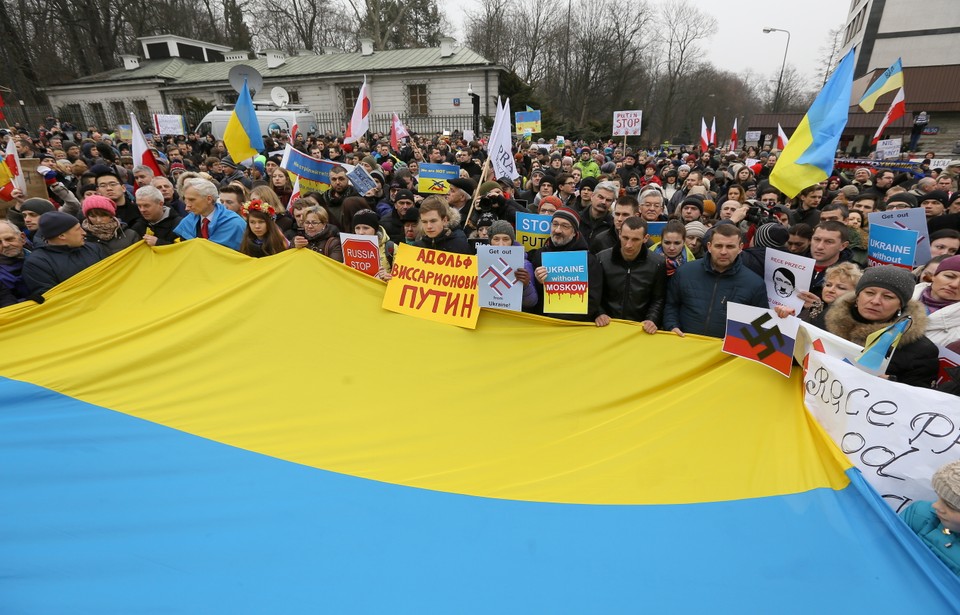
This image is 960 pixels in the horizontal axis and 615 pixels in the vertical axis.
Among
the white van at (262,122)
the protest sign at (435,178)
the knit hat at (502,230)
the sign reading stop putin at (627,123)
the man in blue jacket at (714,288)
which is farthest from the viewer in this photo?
the white van at (262,122)

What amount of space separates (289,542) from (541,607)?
131 centimetres

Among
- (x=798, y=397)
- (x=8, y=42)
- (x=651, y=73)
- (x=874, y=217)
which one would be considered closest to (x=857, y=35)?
(x=651, y=73)

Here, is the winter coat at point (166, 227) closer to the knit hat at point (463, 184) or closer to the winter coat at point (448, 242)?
the winter coat at point (448, 242)

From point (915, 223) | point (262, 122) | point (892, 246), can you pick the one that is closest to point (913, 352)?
point (892, 246)

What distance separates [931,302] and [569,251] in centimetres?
252

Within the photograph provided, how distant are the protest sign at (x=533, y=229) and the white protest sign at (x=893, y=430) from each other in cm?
307

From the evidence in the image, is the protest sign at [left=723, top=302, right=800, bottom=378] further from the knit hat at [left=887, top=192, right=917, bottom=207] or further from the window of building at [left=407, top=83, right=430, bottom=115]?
the window of building at [left=407, top=83, right=430, bottom=115]

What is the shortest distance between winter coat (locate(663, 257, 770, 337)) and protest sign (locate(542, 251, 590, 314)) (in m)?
0.74

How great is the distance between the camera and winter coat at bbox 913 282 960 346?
120 inches

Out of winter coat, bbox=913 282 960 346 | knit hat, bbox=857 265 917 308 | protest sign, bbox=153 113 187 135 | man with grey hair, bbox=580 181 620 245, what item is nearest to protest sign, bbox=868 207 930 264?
winter coat, bbox=913 282 960 346

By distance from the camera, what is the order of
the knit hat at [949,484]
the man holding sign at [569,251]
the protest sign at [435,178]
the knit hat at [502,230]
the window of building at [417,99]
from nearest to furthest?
the knit hat at [949,484]
the man holding sign at [569,251]
the knit hat at [502,230]
the protest sign at [435,178]
the window of building at [417,99]

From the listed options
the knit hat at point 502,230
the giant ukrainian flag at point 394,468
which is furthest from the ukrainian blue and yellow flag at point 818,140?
the knit hat at point 502,230

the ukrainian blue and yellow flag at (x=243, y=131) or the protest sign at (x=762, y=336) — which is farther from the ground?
the ukrainian blue and yellow flag at (x=243, y=131)

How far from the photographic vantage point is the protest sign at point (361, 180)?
6770 mm
